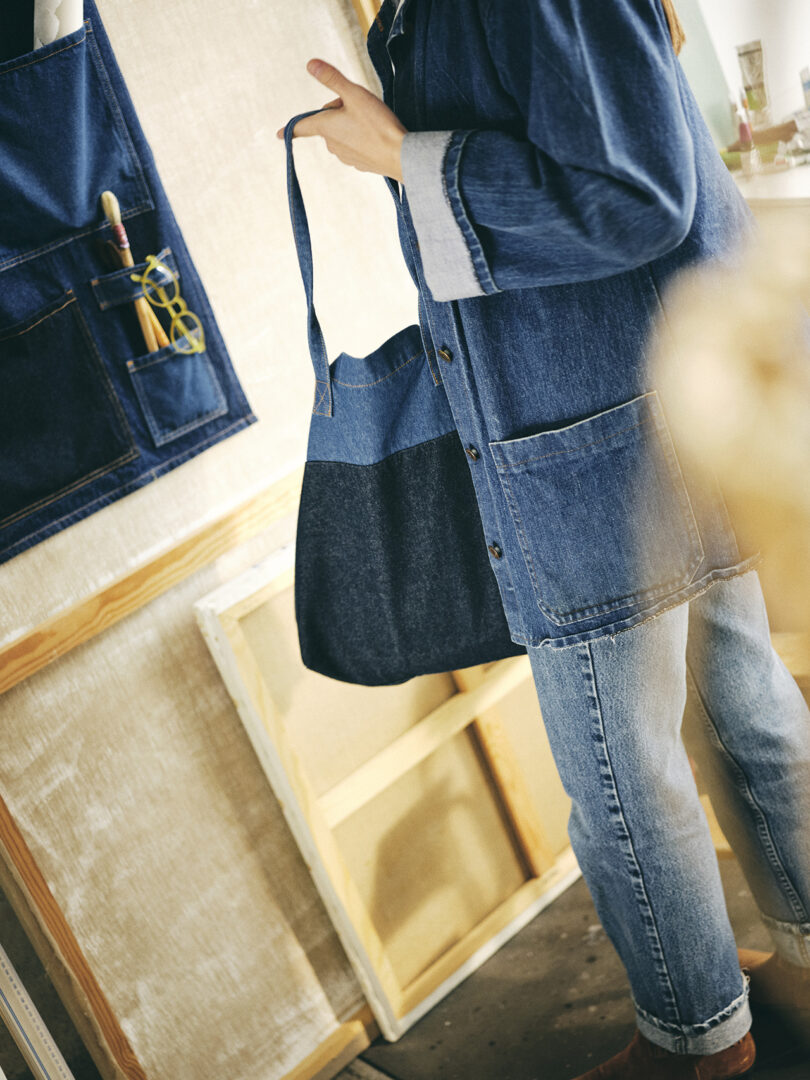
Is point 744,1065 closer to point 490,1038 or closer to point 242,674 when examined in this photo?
point 490,1038

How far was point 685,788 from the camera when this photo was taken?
1.09 m

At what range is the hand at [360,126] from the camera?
0.88 meters

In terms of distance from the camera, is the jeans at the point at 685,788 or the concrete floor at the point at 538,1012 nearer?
the jeans at the point at 685,788

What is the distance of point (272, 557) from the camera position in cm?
152

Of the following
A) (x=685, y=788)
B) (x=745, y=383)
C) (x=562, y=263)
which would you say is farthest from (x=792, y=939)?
(x=562, y=263)

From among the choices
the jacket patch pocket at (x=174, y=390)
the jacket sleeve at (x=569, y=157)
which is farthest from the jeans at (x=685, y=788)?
the jacket patch pocket at (x=174, y=390)

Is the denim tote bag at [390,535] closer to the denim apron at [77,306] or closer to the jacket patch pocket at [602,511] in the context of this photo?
the jacket patch pocket at [602,511]

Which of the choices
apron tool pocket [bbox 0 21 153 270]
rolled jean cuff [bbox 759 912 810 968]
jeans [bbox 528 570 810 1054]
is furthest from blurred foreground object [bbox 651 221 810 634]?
apron tool pocket [bbox 0 21 153 270]

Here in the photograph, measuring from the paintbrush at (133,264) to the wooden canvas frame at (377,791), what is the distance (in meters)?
0.38

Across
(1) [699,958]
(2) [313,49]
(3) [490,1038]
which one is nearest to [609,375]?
(1) [699,958]

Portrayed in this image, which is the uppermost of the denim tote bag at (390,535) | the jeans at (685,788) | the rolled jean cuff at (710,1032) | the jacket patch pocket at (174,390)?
the jacket patch pocket at (174,390)

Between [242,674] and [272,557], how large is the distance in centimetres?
19

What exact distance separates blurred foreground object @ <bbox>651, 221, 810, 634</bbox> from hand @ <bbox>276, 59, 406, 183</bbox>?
11.6 inches

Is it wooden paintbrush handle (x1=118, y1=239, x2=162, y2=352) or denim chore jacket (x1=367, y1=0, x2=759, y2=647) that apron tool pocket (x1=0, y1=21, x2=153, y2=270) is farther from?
denim chore jacket (x1=367, y1=0, x2=759, y2=647)
